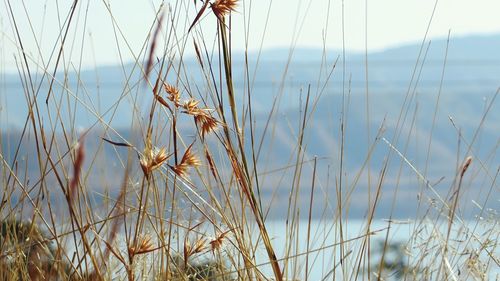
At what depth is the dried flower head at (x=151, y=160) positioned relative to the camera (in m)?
0.80

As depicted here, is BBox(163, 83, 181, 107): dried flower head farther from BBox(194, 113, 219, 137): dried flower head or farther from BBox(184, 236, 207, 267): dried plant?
BBox(184, 236, 207, 267): dried plant

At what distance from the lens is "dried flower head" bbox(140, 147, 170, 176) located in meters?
0.80

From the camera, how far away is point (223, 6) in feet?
2.84

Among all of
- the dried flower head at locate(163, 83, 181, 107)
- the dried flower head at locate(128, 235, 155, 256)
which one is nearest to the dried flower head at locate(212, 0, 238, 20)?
the dried flower head at locate(163, 83, 181, 107)

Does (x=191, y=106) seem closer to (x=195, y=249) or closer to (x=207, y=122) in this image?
(x=207, y=122)

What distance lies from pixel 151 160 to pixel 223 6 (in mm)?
163

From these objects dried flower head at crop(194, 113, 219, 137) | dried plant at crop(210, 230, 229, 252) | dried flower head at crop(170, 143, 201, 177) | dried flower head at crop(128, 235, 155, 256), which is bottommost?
dried plant at crop(210, 230, 229, 252)

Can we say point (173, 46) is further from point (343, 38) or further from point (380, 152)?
point (380, 152)

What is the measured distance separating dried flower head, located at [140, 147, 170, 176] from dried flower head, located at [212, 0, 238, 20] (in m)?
0.15

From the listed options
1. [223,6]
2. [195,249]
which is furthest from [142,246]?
[223,6]

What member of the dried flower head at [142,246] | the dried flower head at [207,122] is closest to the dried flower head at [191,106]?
the dried flower head at [207,122]

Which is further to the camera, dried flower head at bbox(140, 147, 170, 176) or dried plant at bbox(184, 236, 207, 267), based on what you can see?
dried plant at bbox(184, 236, 207, 267)

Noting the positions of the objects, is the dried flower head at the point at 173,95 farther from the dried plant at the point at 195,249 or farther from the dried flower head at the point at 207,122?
the dried plant at the point at 195,249

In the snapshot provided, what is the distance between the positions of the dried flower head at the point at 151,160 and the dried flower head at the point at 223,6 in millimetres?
147
